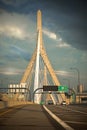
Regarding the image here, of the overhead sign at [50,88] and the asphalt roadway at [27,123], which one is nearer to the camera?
the asphalt roadway at [27,123]

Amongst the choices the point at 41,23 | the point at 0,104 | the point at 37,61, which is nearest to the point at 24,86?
the point at 37,61

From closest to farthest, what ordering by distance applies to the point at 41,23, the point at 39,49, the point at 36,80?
the point at 36,80 → the point at 39,49 → the point at 41,23

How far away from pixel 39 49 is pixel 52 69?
26.2 ft

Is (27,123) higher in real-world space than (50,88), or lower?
lower

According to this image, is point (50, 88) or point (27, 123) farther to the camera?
point (50, 88)

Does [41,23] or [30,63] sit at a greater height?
[41,23]

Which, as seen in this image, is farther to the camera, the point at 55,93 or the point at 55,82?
the point at 55,93

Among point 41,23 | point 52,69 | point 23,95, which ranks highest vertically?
point 41,23

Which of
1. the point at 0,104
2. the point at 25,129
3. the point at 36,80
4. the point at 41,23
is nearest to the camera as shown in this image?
the point at 25,129

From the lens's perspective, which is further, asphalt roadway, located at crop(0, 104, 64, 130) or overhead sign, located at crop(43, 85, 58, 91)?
overhead sign, located at crop(43, 85, 58, 91)

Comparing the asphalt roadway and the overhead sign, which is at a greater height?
the overhead sign

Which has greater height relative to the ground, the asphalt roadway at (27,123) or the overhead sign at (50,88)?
the overhead sign at (50,88)

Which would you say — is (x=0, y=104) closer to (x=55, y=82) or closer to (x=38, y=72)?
(x=38, y=72)

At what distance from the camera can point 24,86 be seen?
117500 mm
